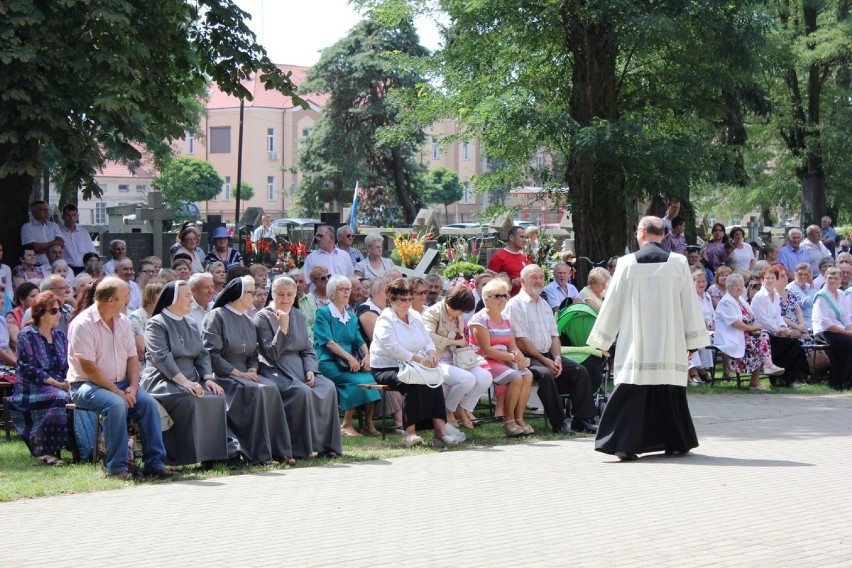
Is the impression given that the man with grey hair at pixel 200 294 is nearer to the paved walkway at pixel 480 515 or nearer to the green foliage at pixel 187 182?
the paved walkway at pixel 480 515

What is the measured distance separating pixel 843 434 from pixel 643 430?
280cm

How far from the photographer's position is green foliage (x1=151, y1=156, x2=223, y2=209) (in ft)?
186

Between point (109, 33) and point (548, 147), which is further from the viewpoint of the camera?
point (548, 147)

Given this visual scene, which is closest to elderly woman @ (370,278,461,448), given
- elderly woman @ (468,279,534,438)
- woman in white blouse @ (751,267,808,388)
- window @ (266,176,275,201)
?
elderly woman @ (468,279,534,438)

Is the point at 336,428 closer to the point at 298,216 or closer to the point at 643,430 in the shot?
the point at 643,430

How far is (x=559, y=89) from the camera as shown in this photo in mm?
21109

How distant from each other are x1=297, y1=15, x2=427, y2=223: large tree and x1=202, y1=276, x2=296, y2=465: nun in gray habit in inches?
1564

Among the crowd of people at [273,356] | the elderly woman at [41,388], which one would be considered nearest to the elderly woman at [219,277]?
the crowd of people at [273,356]

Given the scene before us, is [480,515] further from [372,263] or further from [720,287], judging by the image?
[720,287]

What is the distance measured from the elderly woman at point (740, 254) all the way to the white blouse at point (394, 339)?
10444 millimetres

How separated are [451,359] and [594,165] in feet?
29.4

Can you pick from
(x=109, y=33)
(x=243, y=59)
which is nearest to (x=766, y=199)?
(x=243, y=59)

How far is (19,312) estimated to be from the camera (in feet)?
39.6

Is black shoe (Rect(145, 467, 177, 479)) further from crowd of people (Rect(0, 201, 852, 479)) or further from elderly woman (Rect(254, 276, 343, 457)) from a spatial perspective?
elderly woman (Rect(254, 276, 343, 457))
